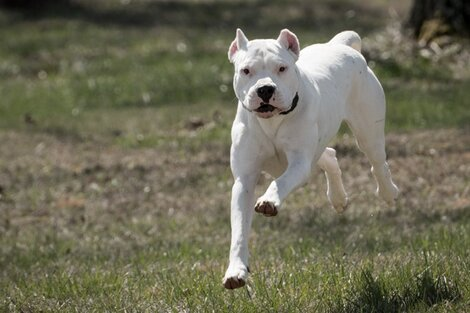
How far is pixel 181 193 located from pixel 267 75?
19.4 feet

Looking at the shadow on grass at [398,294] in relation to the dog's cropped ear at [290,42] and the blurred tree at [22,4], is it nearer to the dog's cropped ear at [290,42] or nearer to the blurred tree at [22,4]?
the dog's cropped ear at [290,42]

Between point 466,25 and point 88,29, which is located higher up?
point 466,25

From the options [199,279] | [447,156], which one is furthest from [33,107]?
[199,279]

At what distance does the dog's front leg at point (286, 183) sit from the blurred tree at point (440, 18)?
11556 millimetres

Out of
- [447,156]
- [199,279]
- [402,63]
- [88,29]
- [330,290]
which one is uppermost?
[330,290]

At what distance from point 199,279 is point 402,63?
433 inches

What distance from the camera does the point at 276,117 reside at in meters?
6.30

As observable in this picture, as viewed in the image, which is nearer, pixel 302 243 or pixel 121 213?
pixel 302 243

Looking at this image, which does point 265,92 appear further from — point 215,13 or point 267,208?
point 215,13

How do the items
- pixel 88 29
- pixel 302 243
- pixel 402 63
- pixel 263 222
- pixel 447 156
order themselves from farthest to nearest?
pixel 88 29 → pixel 402 63 → pixel 447 156 → pixel 263 222 → pixel 302 243

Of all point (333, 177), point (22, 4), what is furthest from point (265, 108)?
point (22, 4)

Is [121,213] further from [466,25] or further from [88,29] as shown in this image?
[88,29]

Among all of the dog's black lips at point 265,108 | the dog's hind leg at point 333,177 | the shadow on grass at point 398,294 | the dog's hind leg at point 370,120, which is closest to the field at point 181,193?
the shadow on grass at point 398,294

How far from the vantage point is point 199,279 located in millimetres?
6852
